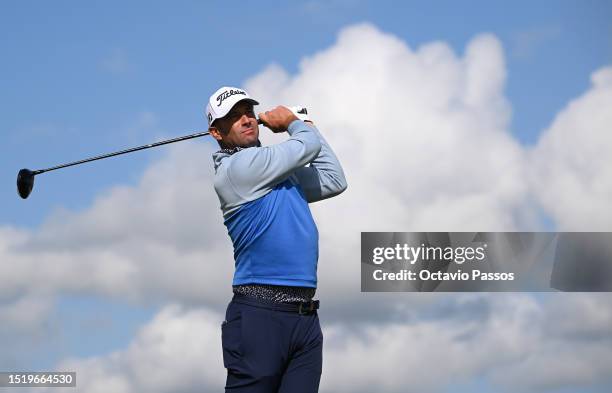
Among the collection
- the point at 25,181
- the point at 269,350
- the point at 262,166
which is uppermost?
the point at 25,181

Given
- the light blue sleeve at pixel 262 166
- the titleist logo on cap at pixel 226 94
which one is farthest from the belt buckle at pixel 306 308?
the titleist logo on cap at pixel 226 94

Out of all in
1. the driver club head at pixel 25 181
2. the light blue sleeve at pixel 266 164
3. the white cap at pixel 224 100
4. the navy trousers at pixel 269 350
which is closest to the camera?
the navy trousers at pixel 269 350

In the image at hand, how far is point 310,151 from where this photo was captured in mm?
5914

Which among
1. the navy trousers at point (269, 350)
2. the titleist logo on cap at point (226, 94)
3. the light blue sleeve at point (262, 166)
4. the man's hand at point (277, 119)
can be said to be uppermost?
the titleist logo on cap at point (226, 94)

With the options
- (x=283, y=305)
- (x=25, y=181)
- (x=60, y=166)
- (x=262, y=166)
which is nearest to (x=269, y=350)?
(x=283, y=305)

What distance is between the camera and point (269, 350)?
5727mm

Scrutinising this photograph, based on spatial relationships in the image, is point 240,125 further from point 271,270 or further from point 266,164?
point 271,270

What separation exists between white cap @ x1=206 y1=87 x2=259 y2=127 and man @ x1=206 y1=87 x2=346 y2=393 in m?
0.01

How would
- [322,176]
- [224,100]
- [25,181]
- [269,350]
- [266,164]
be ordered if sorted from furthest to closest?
[25,181] → [322,176] → [224,100] → [266,164] → [269,350]

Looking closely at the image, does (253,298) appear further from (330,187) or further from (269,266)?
(330,187)

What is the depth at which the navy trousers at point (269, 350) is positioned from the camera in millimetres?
5734

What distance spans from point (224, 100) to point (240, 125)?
19 centimetres

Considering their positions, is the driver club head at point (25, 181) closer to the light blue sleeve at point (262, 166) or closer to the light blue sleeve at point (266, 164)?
the light blue sleeve at point (262, 166)

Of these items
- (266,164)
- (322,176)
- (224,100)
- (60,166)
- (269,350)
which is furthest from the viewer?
(60,166)
